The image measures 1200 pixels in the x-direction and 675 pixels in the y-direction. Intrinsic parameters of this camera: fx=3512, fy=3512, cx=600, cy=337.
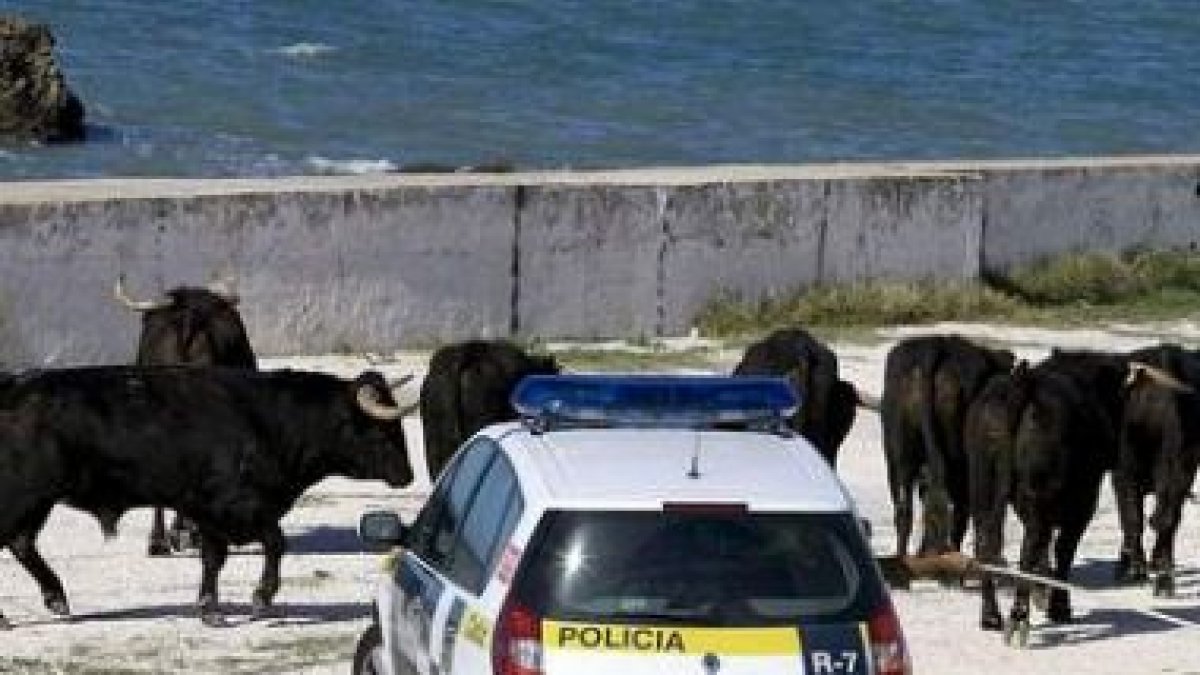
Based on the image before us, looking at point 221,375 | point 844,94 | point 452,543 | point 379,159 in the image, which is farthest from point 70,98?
point 452,543

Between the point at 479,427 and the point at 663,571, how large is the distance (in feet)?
21.7

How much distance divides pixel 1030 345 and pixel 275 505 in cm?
1155

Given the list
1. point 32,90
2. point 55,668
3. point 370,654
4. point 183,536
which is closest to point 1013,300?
point 183,536

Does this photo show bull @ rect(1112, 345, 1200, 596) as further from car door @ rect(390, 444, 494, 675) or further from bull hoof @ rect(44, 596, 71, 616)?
car door @ rect(390, 444, 494, 675)

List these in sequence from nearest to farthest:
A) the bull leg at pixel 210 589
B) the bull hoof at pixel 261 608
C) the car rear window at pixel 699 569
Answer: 1. the car rear window at pixel 699 569
2. the bull leg at pixel 210 589
3. the bull hoof at pixel 261 608

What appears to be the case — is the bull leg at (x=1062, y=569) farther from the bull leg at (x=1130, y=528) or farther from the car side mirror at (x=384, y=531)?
the car side mirror at (x=384, y=531)

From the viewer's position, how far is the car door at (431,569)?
483 inches

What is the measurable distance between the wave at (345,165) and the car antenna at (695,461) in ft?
122

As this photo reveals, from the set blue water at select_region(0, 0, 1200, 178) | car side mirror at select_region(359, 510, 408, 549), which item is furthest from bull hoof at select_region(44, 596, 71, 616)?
blue water at select_region(0, 0, 1200, 178)

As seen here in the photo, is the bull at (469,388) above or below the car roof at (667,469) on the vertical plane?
below

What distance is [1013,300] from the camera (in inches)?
1158

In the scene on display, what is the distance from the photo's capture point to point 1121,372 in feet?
57.8

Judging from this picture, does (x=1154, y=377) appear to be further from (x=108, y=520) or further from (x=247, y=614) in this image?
(x=108, y=520)

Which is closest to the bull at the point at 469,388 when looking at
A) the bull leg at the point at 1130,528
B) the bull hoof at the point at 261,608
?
the bull hoof at the point at 261,608
